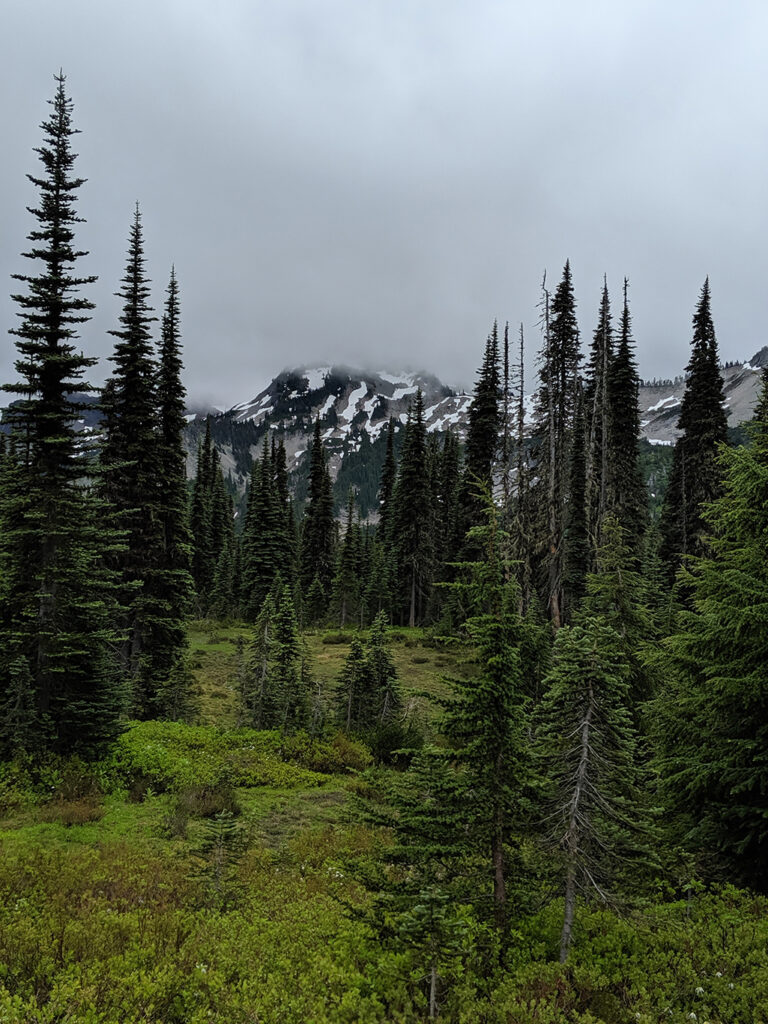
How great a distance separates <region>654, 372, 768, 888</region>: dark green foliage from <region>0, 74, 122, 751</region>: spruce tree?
13.1 meters

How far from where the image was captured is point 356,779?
1539 cm

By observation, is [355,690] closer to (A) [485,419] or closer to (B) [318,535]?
(A) [485,419]

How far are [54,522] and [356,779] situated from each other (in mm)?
10578

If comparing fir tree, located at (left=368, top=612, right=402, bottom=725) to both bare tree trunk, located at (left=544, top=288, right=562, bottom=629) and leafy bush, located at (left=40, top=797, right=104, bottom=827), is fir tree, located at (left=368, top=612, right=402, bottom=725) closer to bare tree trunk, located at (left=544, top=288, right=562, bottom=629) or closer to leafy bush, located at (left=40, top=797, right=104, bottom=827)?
bare tree trunk, located at (left=544, top=288, right=562, bottom=629)

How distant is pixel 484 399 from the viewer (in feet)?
124

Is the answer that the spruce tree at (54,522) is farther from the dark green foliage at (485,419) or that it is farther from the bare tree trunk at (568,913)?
the dark green foliage at (485,419)

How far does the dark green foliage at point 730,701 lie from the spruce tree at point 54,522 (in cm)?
1312

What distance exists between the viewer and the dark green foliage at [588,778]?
5.53m

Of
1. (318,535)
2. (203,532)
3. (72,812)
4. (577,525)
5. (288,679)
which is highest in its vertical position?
(203,532)

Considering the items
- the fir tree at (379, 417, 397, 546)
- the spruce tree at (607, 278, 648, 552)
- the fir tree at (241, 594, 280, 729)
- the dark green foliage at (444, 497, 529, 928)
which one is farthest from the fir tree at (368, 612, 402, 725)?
the fir tree at (379, 417, 397, 546)

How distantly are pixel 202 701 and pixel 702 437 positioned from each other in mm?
30526

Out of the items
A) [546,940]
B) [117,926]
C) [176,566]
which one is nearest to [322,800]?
[117,926]

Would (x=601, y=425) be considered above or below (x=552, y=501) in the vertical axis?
above

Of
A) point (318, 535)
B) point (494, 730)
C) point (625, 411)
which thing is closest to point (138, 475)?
point (494, 730)
